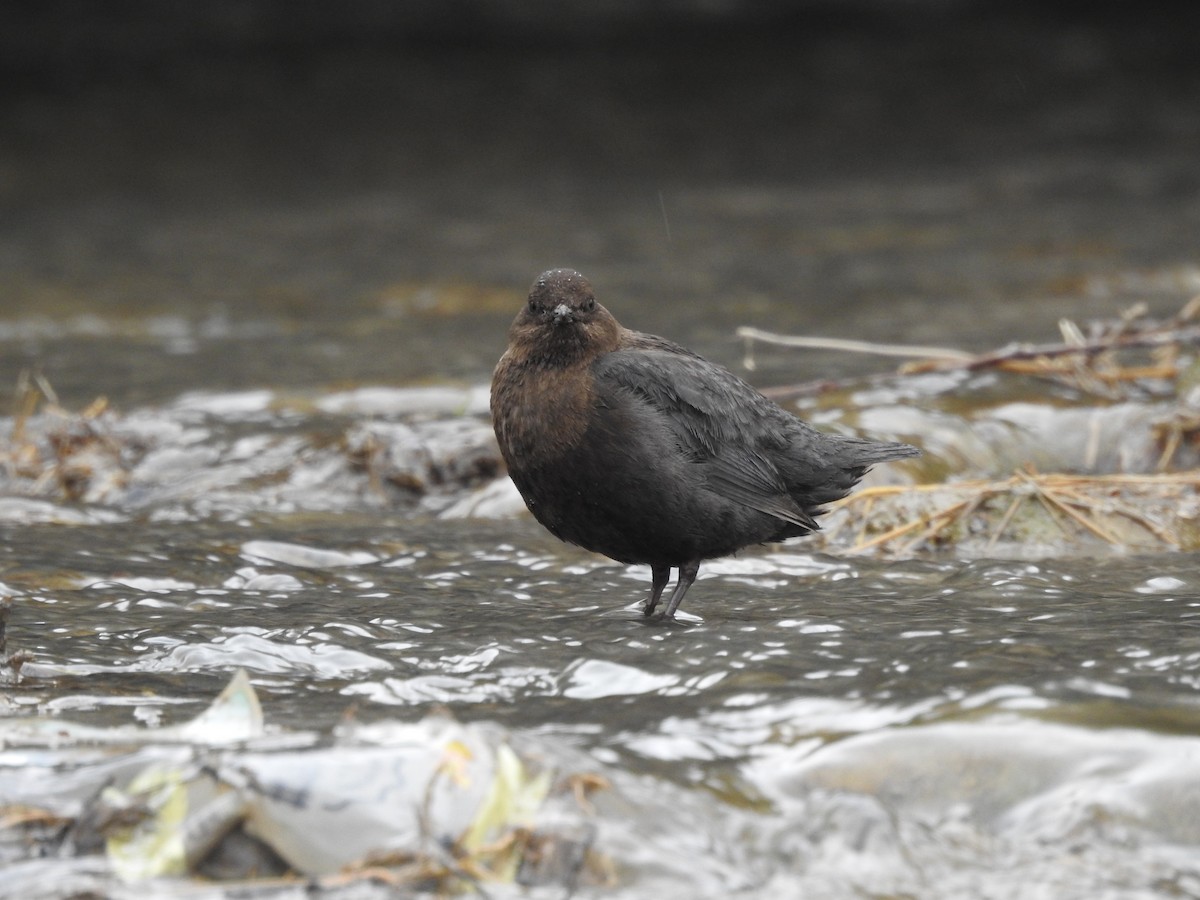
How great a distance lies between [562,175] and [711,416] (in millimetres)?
Result: 10496

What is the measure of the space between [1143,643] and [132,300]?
28.6 feet

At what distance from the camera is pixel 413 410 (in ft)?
23.5

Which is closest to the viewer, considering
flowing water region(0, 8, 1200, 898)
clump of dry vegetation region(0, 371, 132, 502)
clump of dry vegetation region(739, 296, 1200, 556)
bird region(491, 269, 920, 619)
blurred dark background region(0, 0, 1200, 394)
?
flowing water region(0, 8, 1200, 898)

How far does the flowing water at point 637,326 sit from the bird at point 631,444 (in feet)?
0.76

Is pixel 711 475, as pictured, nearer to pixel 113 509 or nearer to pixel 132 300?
pixel 113 509

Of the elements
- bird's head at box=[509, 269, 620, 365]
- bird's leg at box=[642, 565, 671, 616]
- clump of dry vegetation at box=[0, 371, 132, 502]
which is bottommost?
bird's leg at box=[642, 565, 671, 616]

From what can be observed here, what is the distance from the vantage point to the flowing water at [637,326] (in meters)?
2.85

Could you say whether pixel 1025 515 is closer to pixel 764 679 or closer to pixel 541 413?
pixel 541 413

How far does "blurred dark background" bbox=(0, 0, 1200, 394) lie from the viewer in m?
9.70

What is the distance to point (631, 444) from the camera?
401 cm

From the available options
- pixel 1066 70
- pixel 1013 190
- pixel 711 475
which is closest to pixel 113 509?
pixel 711 475

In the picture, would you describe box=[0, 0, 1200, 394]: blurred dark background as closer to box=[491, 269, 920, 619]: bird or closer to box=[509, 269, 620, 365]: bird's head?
box=[491, 269, 920, 619]: bird

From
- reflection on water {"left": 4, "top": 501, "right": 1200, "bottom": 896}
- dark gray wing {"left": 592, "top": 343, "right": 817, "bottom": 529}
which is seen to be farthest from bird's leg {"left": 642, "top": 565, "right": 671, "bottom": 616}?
dark gray wing {"left": 592, "top": 343, "right": 817, "bottom": 529}

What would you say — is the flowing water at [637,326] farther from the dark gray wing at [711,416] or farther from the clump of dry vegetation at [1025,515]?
the dark gray wing at [711,416]
